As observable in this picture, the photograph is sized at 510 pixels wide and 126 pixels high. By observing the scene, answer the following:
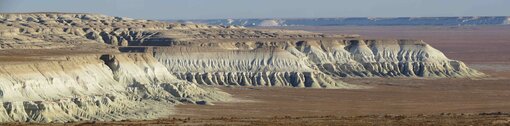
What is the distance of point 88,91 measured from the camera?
7744 cm

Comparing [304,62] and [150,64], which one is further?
[304,62]

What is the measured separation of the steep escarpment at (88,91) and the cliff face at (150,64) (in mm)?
77

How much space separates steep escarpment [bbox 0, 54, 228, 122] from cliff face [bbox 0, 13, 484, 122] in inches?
3.0

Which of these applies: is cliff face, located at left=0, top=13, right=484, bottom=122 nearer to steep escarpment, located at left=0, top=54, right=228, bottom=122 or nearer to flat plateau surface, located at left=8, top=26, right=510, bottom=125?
steep escarpment, located at left=0, top=54, right=228, bottom=122

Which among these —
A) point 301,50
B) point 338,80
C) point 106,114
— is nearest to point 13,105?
point 106,114

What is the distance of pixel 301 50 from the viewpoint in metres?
134

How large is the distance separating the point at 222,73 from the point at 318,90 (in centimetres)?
967

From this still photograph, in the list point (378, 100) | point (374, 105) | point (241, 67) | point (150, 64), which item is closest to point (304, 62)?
point (241, 67)

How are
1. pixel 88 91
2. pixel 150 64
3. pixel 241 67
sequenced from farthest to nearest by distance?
pixel 241 67, pixel 150 64, pixel 88 91

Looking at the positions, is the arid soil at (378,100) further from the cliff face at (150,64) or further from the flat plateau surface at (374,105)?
the cliff face at (150,64)

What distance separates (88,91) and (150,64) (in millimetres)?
16729

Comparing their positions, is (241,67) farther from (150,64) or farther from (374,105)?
(374,105)

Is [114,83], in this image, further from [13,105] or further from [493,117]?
[493,117]

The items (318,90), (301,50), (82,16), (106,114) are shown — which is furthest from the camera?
(82,16)
